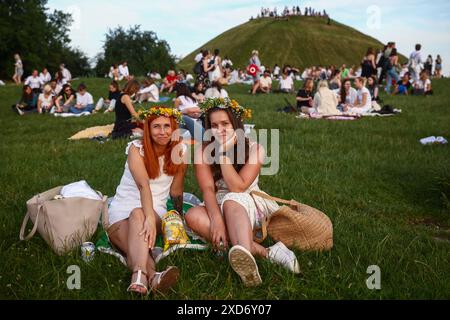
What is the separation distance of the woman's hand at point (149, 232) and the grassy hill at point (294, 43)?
207 feet

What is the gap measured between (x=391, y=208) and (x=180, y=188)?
2.80 m

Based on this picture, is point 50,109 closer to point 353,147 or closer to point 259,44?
point 353,147

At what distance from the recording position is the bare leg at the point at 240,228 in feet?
12.0

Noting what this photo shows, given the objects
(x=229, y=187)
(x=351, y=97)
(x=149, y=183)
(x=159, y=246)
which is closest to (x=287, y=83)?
(x=351, y=97)

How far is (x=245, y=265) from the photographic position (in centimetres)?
330

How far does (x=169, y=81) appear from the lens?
23.1 metres

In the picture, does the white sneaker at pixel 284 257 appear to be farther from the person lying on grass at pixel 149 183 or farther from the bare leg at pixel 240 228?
the person lying on grass at pixel 149 183

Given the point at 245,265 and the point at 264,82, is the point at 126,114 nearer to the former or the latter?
the point at 245,265

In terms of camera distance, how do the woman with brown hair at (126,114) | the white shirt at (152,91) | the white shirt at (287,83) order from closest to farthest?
the woman with brown hair at (126,114) < the white shirt at (152,91) < the white shirt at (287,83)

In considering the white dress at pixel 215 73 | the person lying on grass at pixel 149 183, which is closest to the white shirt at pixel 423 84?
the white dress at pixel 215 73

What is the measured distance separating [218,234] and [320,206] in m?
1.98

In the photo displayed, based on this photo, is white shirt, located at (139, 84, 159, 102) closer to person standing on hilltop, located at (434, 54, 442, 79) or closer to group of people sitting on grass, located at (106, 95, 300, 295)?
group of people sitting on grass, located at (106, 95, 300, 295)

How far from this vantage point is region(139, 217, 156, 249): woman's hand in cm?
364
